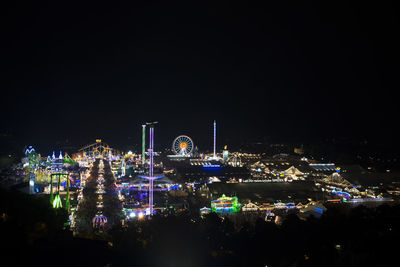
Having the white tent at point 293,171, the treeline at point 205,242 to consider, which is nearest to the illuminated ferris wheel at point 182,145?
the white tent at point 293,171

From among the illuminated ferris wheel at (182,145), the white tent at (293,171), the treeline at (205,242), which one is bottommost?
the white tent at (293,171)

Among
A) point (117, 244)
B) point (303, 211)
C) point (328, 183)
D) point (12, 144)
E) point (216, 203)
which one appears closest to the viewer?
point (117, 244)

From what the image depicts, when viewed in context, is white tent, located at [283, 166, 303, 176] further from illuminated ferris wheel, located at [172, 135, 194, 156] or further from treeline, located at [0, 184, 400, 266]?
treeline, located at [0, 184, 400, 266]

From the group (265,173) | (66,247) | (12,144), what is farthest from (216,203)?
(12,144)

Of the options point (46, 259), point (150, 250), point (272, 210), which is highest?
point (46, 259)

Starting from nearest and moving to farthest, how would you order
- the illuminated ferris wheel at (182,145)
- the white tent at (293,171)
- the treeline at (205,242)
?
1. the treeline at (205,242)
2. the white tent at (293,171)
3. the illuminated ferris wheel at (182,145)

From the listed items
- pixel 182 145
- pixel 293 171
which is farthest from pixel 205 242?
pixel 182 145

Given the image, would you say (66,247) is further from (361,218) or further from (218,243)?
(361,218)

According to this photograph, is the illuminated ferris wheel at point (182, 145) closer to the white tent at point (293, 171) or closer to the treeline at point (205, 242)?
the white tent at point (293, 171)

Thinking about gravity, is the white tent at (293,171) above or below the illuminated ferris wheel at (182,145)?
below
